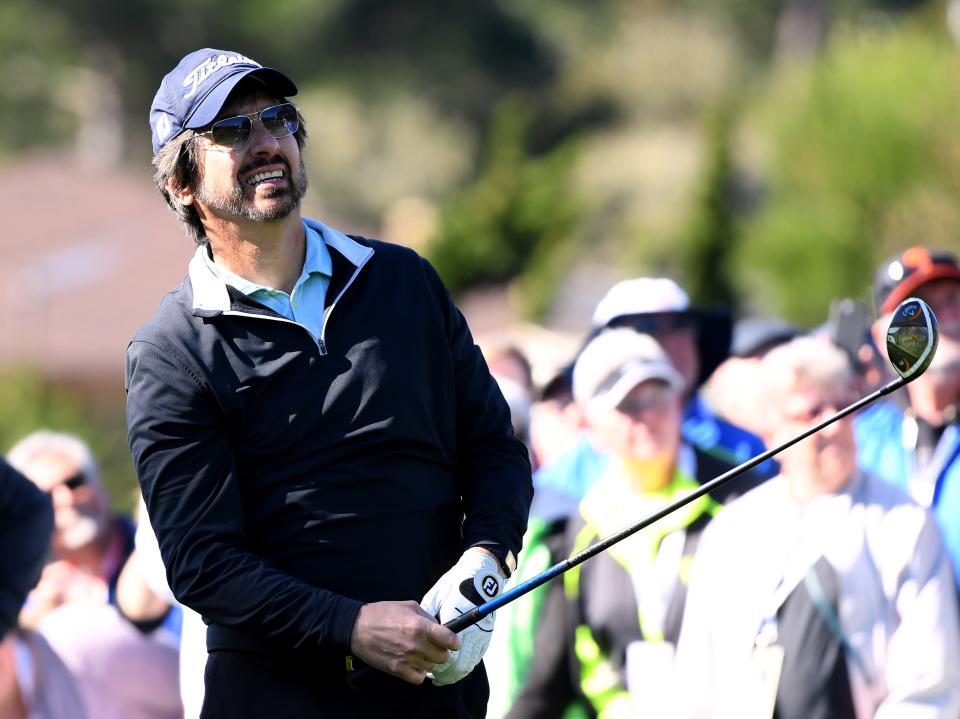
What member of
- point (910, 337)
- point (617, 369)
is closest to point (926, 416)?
point (617, 369)

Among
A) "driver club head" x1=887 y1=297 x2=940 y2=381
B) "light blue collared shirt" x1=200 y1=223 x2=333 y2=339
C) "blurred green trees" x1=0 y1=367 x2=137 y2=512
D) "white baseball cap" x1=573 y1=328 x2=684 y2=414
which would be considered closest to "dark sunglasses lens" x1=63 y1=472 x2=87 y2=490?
"white baseball cap" x1=573 y1=328 x2=684 y2=414

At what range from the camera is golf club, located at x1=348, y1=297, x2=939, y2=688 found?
10.6 feet

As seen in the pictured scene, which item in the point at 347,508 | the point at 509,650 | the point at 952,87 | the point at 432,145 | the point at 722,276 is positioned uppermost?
the point at 432,145

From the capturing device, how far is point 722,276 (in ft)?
74.5

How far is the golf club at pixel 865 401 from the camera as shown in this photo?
3.22m

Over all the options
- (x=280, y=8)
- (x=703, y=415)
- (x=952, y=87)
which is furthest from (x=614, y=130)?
(x=703, y=415)

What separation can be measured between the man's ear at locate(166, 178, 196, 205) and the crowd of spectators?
128cm

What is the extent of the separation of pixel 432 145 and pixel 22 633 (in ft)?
111

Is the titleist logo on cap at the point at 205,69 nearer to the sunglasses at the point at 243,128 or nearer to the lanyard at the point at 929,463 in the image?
the sunglasses at the point at 243,128

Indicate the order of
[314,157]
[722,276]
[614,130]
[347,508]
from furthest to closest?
1. [614,130]
2. [314,157]
3. [722,276]
4. [347,508]

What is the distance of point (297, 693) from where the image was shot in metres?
3.26

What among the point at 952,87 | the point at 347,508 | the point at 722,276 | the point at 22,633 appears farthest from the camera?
the point at 952,87

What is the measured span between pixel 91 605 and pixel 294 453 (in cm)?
300

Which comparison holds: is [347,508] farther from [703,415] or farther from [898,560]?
[703,415]
